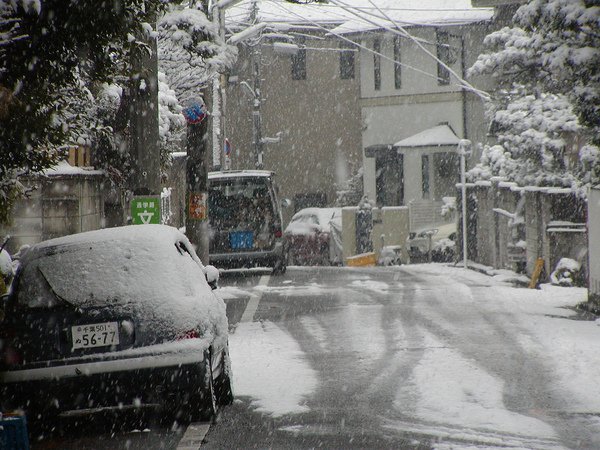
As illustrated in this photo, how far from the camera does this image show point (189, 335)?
736cm

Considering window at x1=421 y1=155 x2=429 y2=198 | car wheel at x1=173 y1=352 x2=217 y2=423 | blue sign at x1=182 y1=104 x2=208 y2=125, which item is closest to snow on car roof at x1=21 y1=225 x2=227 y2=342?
car wheel at x1=173 y1=352 x2=217 y2=423

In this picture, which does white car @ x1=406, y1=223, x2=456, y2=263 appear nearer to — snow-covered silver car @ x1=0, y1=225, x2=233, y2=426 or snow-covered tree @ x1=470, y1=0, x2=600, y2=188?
snow-covered tree @ x1=470, y1=0, x2=600, y2=188

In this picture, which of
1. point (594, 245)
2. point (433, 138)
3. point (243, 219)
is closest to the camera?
point (594, 245)

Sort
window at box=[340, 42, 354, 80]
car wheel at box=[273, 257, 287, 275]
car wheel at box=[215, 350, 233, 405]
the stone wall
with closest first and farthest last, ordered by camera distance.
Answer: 1. car wheel at box=[215, 350, 233, 405]
2. the stone wall
3. car wheel at box=[273, 257, 287, 275]
4. window at box=[340, 42, 354, 80]

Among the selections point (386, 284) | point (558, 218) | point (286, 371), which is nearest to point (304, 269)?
point (386, 284)

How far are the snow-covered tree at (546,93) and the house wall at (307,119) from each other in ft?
65.9

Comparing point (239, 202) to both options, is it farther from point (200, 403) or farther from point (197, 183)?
point (200, 403)

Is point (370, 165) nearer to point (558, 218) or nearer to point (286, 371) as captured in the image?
point (558, 218)

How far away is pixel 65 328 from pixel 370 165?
36.2 meters

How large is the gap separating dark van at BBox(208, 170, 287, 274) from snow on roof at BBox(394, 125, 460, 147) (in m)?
18.5

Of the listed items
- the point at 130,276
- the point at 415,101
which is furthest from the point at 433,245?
the point at 130,276

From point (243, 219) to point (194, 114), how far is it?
5.52 m

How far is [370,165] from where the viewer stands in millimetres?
43094

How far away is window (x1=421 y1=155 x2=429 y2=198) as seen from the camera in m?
41.5
